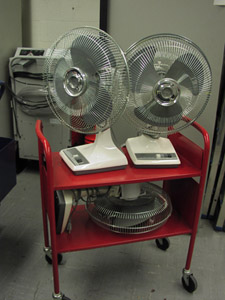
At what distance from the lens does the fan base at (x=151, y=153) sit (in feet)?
4.62

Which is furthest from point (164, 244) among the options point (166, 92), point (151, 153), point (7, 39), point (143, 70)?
point (7, 39)

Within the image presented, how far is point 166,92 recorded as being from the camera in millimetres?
1295

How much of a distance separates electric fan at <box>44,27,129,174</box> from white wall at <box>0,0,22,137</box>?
153 centimetres

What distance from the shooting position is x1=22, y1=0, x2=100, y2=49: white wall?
2.72 metres

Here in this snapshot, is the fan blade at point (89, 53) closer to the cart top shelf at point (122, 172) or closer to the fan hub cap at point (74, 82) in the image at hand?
the fan hub cap at point (74, 82)

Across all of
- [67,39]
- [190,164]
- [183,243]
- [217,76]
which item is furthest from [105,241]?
[217,76]

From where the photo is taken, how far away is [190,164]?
4.86 ft

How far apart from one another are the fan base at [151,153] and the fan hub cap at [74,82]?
16.5 inches

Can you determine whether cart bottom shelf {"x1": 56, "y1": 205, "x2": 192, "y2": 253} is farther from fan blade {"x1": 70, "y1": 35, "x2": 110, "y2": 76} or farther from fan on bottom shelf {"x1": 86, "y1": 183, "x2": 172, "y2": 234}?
fan blade {"x1": 70, "y1": 35, "x2": 110, "y2": 76}

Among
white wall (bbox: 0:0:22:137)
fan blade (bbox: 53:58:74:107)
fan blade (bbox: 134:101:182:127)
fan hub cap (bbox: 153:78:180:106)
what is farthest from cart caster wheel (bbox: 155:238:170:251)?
white wall (bbox: 0:0:22:137)

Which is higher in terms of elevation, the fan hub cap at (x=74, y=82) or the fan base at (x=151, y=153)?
the fan hub cap at (x=74, y=82)

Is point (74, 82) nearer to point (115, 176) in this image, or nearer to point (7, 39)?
point (115, 176)

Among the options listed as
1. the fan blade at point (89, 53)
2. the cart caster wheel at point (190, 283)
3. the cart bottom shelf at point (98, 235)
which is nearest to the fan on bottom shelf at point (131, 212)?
the cart bottom shelf at point (98, 235)

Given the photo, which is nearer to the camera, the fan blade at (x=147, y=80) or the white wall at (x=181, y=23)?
the fan blade at (x=147, y=80)
